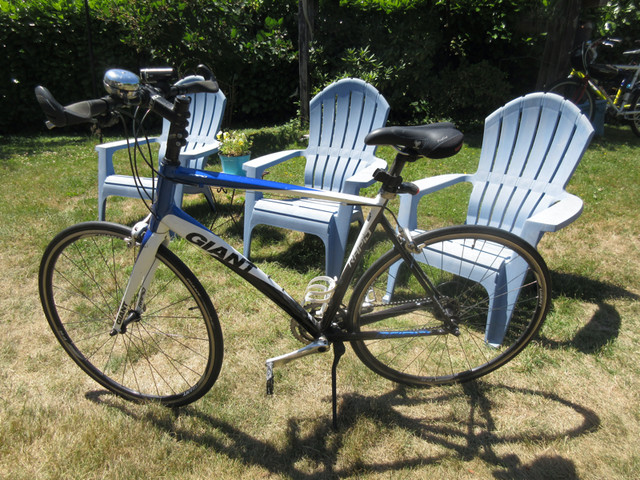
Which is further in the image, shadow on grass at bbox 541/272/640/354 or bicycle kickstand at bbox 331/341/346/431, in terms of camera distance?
shadow on grass at bbox 541/272/640/354

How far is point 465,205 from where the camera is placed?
4.17 metres

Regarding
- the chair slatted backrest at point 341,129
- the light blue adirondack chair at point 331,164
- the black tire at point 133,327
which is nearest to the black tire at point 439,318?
the light blue adirondack chair at point 331,164

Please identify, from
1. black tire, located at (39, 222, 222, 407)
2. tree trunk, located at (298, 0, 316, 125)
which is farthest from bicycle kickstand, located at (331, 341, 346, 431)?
tree trunk, located at (298, 0, 316, 125)

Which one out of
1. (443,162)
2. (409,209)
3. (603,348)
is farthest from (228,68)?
(603,348)

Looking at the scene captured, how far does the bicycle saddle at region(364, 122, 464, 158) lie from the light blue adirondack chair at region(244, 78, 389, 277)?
1.04m

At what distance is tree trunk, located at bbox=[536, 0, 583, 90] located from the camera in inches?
232

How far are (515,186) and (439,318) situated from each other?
120cm

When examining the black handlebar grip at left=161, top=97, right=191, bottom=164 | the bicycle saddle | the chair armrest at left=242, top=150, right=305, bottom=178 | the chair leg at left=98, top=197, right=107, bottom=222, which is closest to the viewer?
the black handlebar grip at left=161, top=97, right=191, bottom=164

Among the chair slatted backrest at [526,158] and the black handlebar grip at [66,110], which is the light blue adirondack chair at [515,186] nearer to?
the chair slatted backrest at [526,158]

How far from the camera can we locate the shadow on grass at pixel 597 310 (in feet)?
8.00

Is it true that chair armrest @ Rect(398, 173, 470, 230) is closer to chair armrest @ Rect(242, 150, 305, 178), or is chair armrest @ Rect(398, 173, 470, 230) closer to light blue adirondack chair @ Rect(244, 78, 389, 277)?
light blue adirondack chair @ Rect(244, 78, 389, 277)

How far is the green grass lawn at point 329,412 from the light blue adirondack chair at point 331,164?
422 millimetres

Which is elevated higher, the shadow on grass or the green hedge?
the green hedge

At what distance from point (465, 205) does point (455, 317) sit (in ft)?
7.88
